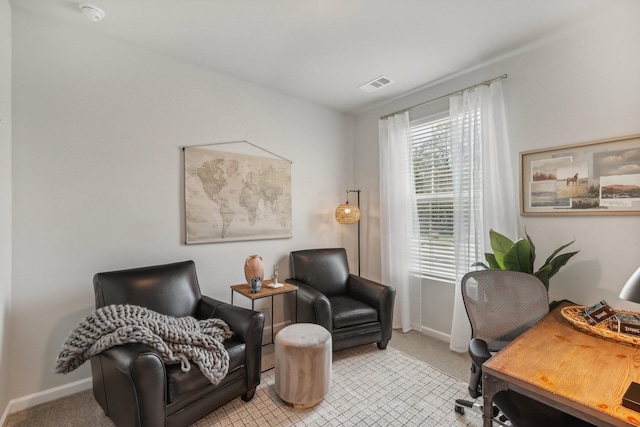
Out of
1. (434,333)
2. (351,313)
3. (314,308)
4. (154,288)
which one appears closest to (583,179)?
(434,333)

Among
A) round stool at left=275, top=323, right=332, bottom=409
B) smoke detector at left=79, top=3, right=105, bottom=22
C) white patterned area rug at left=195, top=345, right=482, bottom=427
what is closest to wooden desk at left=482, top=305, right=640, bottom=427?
white patterned area rug at left=195, top=345, right=482, bottom=427

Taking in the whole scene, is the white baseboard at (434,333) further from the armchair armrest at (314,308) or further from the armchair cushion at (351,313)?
the armchair armrest at (314,308)

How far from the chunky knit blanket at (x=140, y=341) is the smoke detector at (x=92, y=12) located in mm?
1981

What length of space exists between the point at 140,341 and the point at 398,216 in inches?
107

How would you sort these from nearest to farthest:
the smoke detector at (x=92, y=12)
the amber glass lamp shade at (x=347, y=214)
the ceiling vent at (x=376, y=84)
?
the smoke detector at (x=92, y=12) < the ceiling vent at (x=376, y=84) < the amber glass lamp shade at (x=347, y=214)

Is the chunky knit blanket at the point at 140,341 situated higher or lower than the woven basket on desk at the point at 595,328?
lower

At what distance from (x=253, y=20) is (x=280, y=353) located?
2.41 m

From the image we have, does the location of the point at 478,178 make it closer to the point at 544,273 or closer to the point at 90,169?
the point at 544,273

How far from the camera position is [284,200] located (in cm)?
338

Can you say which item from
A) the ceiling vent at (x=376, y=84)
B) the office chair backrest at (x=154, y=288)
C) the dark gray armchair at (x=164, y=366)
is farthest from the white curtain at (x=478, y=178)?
the office chair backrest at (x=154, y=288)

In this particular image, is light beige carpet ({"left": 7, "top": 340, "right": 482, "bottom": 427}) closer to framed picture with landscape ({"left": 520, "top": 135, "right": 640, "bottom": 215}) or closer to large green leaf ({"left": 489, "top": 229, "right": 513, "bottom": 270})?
large green leaf ({"left": 489, "top": 229, "right": 513, "bottom": 270})

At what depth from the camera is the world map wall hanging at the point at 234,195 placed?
8.96ft

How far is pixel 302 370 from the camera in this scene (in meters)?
1.96

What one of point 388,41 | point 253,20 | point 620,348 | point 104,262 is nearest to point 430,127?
point 388,41
